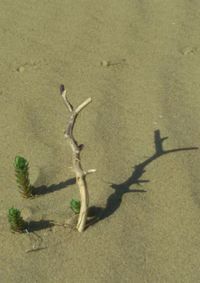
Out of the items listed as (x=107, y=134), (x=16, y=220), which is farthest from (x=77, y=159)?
(x=107, y=134)

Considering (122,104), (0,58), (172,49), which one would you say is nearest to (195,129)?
(122,104)

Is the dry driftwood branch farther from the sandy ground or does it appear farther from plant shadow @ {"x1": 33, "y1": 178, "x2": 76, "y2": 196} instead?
plant shadow @ {"x1": 33, "y1": 178, "x2": 76, "y2": 196}

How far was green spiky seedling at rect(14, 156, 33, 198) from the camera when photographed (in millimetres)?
3113

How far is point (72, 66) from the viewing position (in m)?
4.43

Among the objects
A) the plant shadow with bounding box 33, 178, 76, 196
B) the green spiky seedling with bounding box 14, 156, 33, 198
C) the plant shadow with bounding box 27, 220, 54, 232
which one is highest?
the green spiky seedling with bounding box 14, 156, 33, 198

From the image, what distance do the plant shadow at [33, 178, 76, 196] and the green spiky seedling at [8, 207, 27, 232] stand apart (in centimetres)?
26

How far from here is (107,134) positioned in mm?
3836

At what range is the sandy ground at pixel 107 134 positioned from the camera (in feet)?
10.4

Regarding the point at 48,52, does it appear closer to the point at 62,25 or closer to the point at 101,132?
the point at 62,25

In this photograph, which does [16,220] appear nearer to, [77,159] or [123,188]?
[77,159]

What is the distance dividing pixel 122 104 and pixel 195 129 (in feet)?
1.64

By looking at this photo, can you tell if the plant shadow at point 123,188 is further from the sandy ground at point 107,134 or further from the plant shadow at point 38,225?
the plant shadow at point 38,225

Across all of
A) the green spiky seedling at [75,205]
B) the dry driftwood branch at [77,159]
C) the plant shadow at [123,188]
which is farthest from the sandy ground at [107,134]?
the dry driftwood branch at [77,159]

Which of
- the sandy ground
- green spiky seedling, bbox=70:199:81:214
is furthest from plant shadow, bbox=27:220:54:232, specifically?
green spiky seedling, bbox=70:199:81:214
